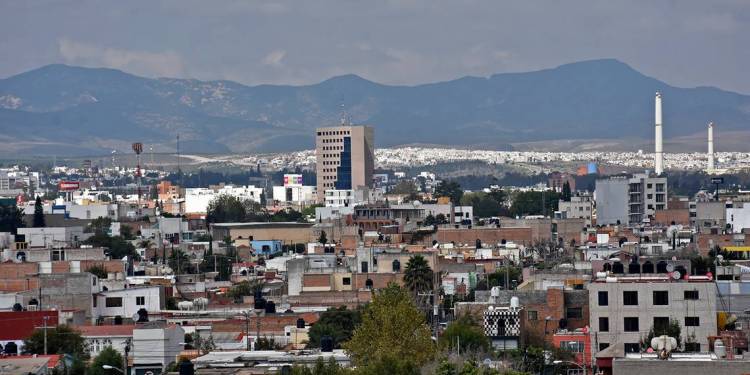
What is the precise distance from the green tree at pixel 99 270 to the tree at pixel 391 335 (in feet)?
109

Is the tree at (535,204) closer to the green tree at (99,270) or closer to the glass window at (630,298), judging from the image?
the green tree at (99,270)

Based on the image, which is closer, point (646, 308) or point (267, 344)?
point (646, 308)

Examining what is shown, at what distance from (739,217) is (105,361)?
6864 centimetres

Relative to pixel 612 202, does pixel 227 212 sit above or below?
below

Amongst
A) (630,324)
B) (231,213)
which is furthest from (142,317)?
(231,213)

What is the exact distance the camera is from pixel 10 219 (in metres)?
131

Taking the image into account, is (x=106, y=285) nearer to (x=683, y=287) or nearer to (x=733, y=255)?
(x=733, y=255)

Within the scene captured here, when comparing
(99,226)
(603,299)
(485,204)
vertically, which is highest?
(485,204)

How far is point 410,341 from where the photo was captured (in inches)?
1532

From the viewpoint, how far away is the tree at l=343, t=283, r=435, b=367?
38.0m

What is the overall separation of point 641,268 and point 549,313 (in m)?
2.31

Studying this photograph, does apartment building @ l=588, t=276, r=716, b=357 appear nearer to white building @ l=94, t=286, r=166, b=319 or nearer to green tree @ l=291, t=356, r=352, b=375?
green tree @ l=291, t=356, r=352, b=375

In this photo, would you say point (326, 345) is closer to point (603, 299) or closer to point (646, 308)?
point (603, 299)

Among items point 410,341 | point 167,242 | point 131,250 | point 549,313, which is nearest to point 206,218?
point 167,242
